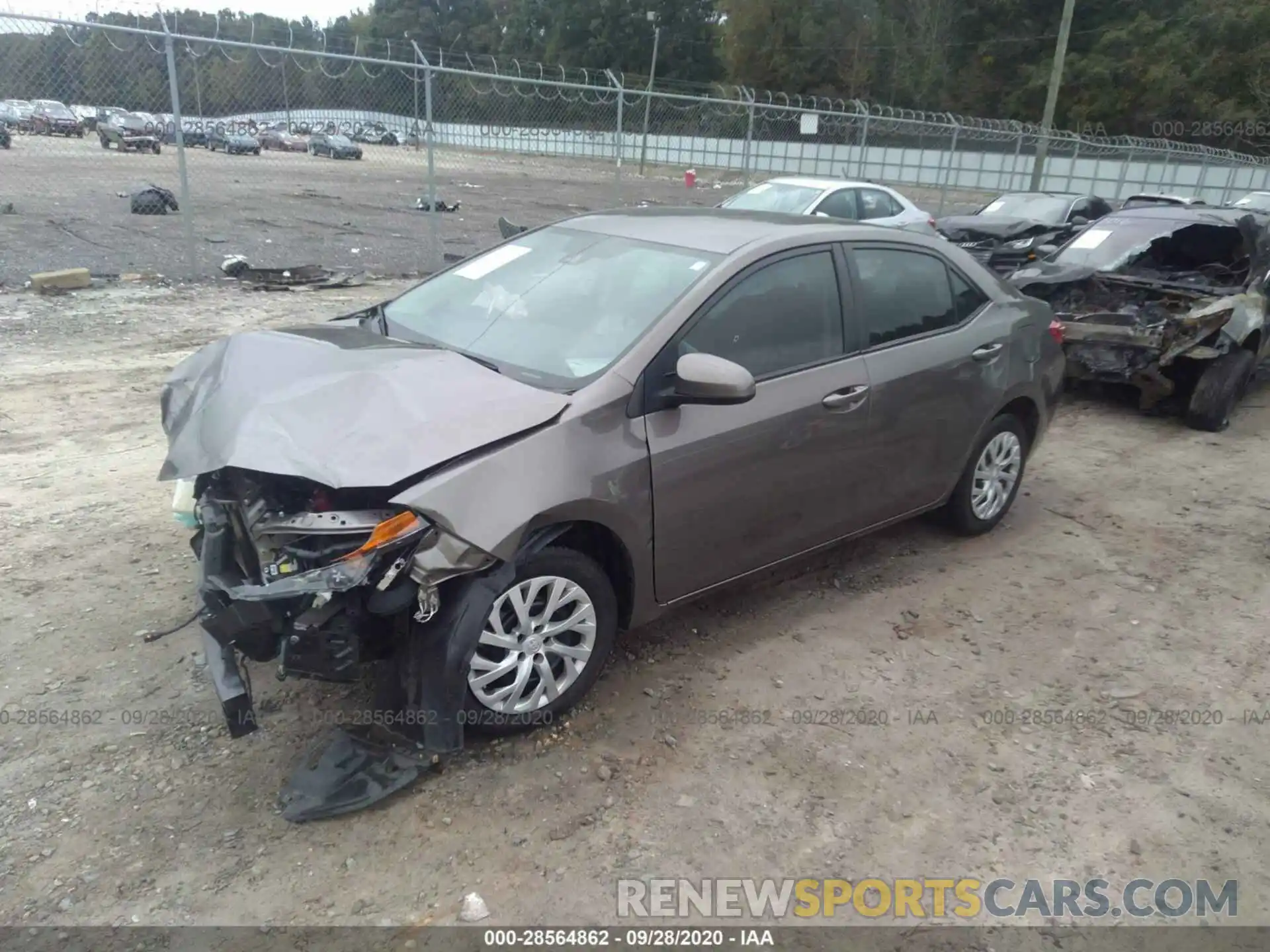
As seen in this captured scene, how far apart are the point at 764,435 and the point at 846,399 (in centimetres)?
50

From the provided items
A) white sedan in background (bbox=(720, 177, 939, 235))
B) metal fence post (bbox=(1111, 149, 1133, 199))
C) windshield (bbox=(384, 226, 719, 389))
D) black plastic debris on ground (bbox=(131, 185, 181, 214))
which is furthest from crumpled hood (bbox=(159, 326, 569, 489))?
metal fence post (bbox=(1111, 149, 1133, 199))

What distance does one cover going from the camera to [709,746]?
317cm

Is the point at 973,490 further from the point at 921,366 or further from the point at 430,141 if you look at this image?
the point at 430,141

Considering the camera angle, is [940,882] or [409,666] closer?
[940,882]

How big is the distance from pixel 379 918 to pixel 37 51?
10694 mm

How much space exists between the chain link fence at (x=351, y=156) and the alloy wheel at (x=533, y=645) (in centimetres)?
810

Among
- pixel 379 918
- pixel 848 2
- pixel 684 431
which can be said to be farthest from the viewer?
pixel 848 2

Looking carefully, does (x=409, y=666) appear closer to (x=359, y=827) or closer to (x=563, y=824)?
(x=359, y=827)

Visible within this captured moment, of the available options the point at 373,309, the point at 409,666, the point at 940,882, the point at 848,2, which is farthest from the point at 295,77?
the point at 848,2

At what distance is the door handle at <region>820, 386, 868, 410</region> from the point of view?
3.72 m

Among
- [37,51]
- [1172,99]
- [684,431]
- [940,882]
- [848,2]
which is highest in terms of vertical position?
[848,2]

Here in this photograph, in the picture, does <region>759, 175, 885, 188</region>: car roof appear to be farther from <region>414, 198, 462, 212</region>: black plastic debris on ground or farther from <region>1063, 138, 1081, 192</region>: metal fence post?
<region>1063, 138, 1081, 192</region>: metal fence post

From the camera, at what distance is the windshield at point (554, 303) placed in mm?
3342

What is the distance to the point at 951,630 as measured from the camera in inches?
159
